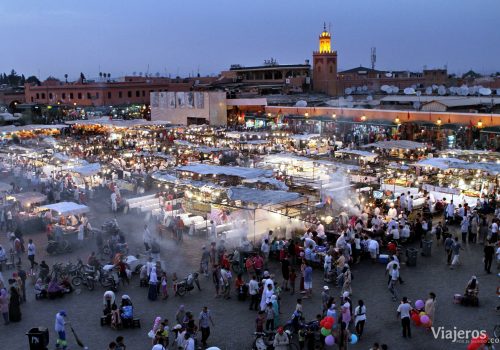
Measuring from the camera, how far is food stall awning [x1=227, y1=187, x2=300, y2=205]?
1477 centimetres

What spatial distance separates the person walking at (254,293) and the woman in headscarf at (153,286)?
6.91 feet

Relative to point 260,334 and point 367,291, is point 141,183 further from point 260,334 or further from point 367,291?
point 260,334

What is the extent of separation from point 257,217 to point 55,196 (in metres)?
9.89

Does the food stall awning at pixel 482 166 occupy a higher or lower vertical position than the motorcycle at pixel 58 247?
higher

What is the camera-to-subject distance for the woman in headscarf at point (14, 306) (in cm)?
1087

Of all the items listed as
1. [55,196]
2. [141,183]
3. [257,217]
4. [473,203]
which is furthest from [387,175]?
[55,196]

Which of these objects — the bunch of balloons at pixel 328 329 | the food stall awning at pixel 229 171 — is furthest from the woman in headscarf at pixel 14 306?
the food stall awning at pixel 229 171

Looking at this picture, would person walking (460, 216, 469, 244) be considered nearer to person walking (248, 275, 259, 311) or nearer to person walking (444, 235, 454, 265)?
person walking (444, 235, 454, 265)

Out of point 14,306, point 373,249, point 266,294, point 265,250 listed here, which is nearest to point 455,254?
point 373,249

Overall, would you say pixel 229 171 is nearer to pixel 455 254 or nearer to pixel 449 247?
pixel 449 247

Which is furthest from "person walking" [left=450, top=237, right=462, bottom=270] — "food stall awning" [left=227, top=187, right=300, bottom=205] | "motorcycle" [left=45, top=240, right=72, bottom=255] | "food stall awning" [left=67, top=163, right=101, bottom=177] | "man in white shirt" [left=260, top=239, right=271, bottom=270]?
"food stall awning" [left=67, top=163, right=101, bottom=177]

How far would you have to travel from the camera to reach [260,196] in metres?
15.1

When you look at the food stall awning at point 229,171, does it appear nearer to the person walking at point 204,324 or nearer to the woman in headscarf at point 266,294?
the woman in headscarf at point 266,294

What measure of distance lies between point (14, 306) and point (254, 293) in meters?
4.85
